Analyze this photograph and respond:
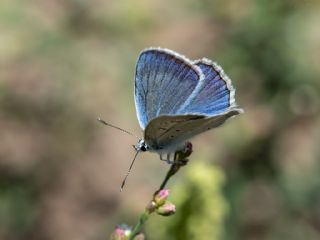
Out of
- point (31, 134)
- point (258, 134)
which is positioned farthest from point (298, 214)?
point (31, 134)

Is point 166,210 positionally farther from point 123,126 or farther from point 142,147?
point 123,126

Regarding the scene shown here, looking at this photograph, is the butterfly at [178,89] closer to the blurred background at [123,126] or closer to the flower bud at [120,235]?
the flower bud at [120,235]

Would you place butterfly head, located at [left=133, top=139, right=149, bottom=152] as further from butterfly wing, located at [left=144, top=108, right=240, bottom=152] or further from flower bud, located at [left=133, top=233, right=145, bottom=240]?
flower bud, located at [left=133, top=233, right=145, bottom=240]

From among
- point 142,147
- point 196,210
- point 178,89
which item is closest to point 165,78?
point 178,89

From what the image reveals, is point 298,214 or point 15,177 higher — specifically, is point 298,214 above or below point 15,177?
below

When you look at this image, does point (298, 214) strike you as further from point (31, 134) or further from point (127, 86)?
point (31, 134)

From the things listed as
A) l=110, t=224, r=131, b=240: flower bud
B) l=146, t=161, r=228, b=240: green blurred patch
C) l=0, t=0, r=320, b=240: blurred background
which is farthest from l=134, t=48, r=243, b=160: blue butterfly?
l=0, t=0, r=320, b=240: blurred background
